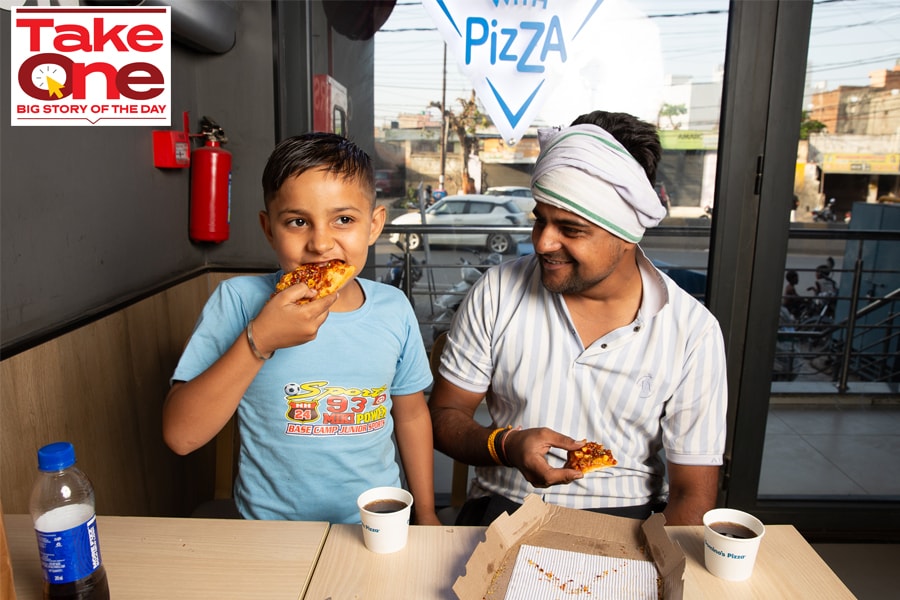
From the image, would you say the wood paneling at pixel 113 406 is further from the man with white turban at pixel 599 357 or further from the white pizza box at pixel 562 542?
the white pizza box at pixel 562 542

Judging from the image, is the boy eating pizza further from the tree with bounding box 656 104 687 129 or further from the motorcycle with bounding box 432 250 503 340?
the motorcycle with bounding box 432 250 503 340

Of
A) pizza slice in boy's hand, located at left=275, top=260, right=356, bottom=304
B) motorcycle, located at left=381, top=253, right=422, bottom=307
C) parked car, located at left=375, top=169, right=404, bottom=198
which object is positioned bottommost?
motorcycle, located at left=381, top=253, right=422, bottom=307

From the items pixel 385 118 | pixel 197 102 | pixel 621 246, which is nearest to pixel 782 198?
pixel 621 246

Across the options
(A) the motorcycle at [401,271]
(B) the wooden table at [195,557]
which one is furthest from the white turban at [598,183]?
(A) the motorcycle at [401,271]

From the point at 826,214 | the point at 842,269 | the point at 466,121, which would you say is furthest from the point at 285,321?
the point at 842,269

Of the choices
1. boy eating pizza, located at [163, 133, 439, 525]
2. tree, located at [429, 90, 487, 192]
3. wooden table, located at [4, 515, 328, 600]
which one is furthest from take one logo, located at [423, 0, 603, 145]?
wooden table, located at [4, 515, 328, 600]

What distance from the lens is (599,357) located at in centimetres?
156

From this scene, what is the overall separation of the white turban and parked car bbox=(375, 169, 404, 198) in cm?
127

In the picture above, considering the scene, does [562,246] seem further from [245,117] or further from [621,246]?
[245,117]

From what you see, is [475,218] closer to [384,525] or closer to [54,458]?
[384,525]

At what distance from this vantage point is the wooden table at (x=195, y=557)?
0.93 m

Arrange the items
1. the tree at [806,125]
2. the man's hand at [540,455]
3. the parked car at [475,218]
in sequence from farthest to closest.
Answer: the parked car at [475,218], the tree at [806,125], the man's hand at [540,455]

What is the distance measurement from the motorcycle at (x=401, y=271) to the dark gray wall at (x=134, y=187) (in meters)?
0.62

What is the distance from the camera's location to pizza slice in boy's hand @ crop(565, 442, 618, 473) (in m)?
1.32
